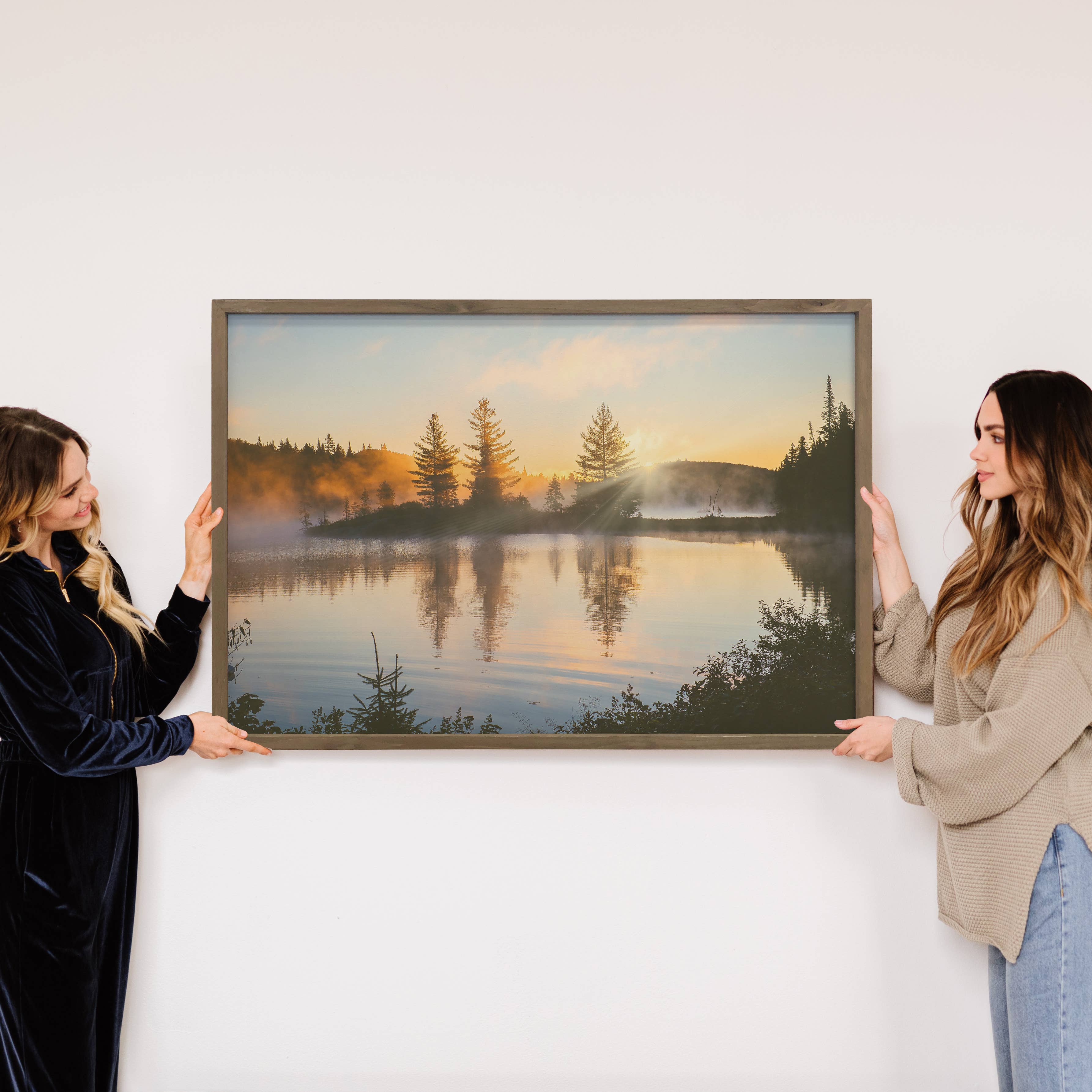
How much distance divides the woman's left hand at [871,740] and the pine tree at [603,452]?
661 mm

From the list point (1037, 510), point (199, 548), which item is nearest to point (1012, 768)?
Result: point (1037, 510)

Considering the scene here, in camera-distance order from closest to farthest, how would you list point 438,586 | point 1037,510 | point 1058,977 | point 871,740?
point 1058,977 < point 1037,510 < point 871,740 < point 438,586

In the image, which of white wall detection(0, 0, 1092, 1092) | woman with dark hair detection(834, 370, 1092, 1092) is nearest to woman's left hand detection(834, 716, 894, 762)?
woman with dark hair detection(834, 370, 1092, 1092)

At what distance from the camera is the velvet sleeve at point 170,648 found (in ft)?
4.94

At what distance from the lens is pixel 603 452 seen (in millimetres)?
1513

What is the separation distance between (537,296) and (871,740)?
1080mm

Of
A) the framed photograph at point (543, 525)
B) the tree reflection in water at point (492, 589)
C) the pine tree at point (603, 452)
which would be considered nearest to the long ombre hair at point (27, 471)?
the framed photograph at point (543, 525)

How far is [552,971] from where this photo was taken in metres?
1.55

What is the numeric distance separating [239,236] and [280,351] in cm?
28

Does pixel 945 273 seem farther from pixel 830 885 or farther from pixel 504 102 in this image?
pixel 830 885

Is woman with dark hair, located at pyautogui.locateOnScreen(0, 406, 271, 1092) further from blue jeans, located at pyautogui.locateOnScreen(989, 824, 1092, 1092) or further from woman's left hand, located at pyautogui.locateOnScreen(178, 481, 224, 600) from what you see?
blue jeans, located at pyautogui.locateOnScreen(989, 824, 1092, 1092)

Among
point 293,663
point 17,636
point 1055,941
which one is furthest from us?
point 293,663

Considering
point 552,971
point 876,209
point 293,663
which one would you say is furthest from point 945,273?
point 552,971

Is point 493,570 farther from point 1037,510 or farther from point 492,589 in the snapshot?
point 1037,510
